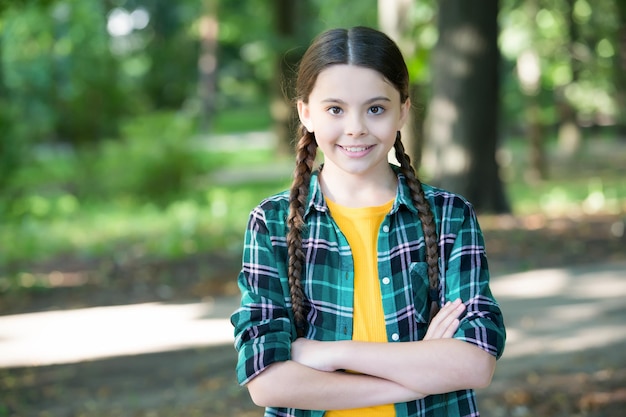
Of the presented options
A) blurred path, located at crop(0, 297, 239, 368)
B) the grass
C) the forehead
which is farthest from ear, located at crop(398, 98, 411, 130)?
the grass

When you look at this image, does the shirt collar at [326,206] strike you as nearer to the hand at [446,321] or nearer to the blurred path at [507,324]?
the hand at [446,321]

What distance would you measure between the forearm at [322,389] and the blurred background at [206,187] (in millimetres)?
873

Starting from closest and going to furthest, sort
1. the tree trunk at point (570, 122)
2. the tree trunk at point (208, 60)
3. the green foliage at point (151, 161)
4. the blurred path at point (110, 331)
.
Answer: the blurred path at point (110, 331)
the green foliage at point (151, 161)
the tree trunk at point (570, 122)
the tree trunk at point (208, 60)

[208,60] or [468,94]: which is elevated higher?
[208,60]

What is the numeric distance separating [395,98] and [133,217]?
12.7m

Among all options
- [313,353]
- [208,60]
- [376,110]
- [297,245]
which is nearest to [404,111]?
[376,110]

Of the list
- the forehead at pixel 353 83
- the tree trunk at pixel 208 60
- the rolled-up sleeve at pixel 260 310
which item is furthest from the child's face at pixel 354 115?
the tree trunk at pixel 208 60

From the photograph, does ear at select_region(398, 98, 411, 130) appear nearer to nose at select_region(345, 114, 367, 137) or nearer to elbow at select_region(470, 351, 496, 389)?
nose at select_region(345, 114, 367, 137)

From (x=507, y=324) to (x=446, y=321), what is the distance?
5204 millimetres

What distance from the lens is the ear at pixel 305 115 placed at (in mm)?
2467

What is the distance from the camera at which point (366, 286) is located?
2346mm

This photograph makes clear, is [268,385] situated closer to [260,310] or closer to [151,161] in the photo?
[260,310]

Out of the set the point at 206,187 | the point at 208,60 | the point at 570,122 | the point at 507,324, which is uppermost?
the point at 208,60

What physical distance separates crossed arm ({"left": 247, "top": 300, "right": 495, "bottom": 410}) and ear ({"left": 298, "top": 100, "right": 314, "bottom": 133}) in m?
0.58
